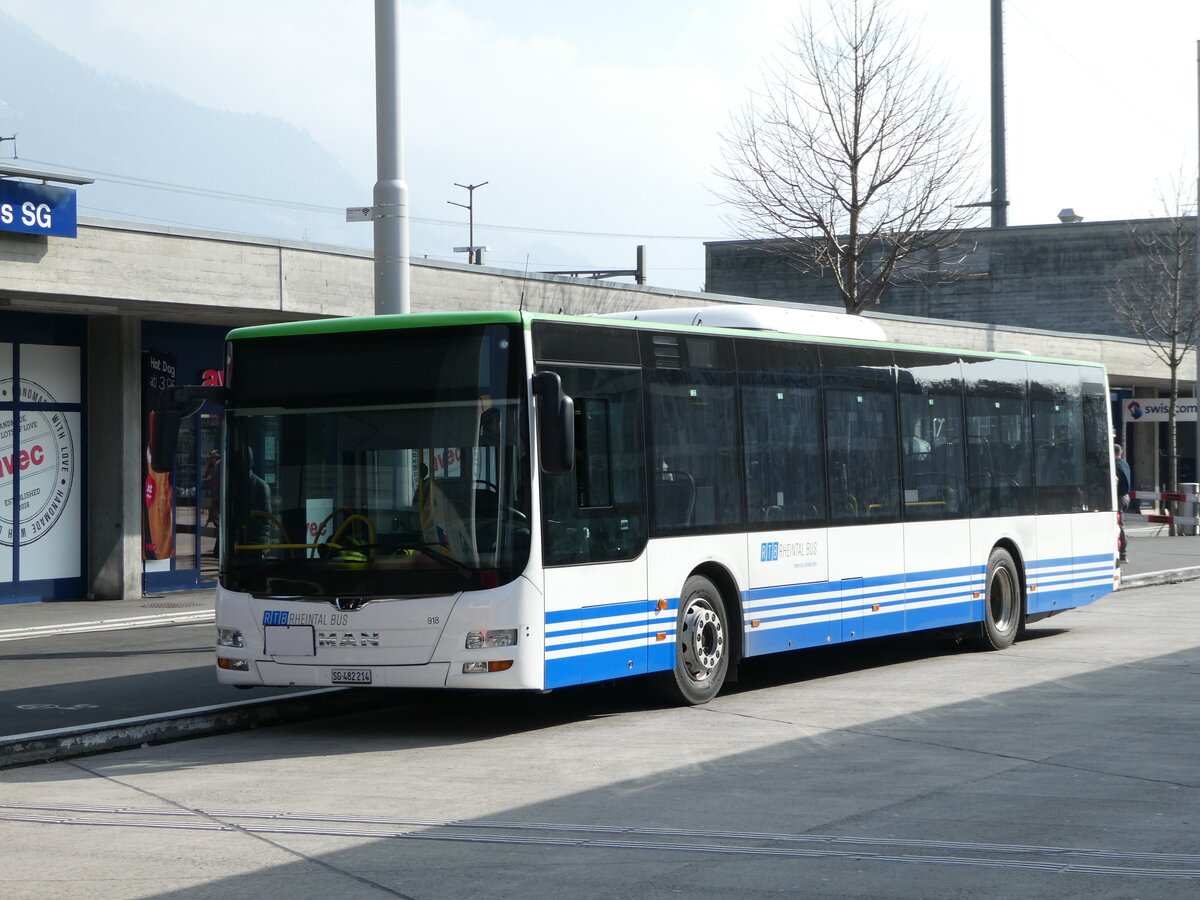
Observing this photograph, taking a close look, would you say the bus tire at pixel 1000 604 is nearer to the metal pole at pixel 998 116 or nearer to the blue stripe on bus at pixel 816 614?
the blue stripe on bus at pixel 816 614

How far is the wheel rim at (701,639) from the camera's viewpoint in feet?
38.2

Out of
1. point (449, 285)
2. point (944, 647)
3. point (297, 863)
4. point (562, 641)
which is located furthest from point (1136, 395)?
point (297, 863)

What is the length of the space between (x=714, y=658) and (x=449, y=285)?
36.5 feet

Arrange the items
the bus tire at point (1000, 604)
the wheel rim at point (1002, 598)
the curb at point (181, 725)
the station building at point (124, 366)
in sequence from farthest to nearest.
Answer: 1. the station building at point (124, 366)
2. the wheel rim at point (1002, 598)
3. the bus tire at point (1000, 604)
4. the curb at point (181, 725)

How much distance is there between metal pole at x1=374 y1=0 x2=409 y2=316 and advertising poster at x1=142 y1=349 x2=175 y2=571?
290 inches

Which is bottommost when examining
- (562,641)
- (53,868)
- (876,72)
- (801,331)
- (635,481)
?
(53,868)

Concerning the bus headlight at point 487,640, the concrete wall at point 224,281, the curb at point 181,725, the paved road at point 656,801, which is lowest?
the paved road at point 656,801

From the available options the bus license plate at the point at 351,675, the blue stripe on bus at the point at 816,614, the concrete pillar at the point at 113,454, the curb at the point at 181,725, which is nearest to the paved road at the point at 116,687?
the curb at the point at 181,725

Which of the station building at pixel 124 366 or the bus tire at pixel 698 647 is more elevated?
the station building at pixel 124 366

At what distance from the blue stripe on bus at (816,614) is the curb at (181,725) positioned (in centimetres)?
215

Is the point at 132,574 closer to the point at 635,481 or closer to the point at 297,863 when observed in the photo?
the point at 635,481

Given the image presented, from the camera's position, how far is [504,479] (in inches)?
401

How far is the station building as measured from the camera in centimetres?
1873

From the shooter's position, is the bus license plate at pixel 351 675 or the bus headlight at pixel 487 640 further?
the bus license plate at pixel 351 675
